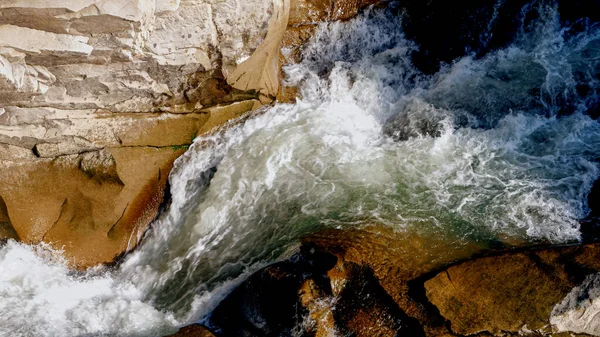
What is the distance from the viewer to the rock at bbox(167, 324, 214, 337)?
3603 mm

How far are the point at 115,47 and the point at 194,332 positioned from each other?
7.89 feet

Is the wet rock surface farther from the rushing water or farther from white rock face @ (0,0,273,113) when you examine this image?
white rock face @ (0,0,273,113)

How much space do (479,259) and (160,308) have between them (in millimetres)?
2687

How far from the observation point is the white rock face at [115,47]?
3701 millimetres

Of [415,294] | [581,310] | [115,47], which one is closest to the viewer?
[581,310]

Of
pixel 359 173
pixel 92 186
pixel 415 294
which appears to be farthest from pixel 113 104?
pixel 415 294

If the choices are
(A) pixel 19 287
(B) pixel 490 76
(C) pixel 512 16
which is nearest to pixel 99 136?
(A) pixel 19 287

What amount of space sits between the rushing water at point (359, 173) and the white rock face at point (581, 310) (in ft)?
2.26

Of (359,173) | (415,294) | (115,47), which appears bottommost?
(415,294)

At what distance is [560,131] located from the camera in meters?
4.91

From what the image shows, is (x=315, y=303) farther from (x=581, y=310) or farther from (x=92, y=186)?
(x=92, y=186)

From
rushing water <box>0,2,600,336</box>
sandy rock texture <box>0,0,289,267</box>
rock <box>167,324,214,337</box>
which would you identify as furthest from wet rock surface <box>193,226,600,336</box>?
sandy rock texture <box>0,0,289,267</box>

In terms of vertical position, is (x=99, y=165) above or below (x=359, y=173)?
above

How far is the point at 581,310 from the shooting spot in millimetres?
3064
